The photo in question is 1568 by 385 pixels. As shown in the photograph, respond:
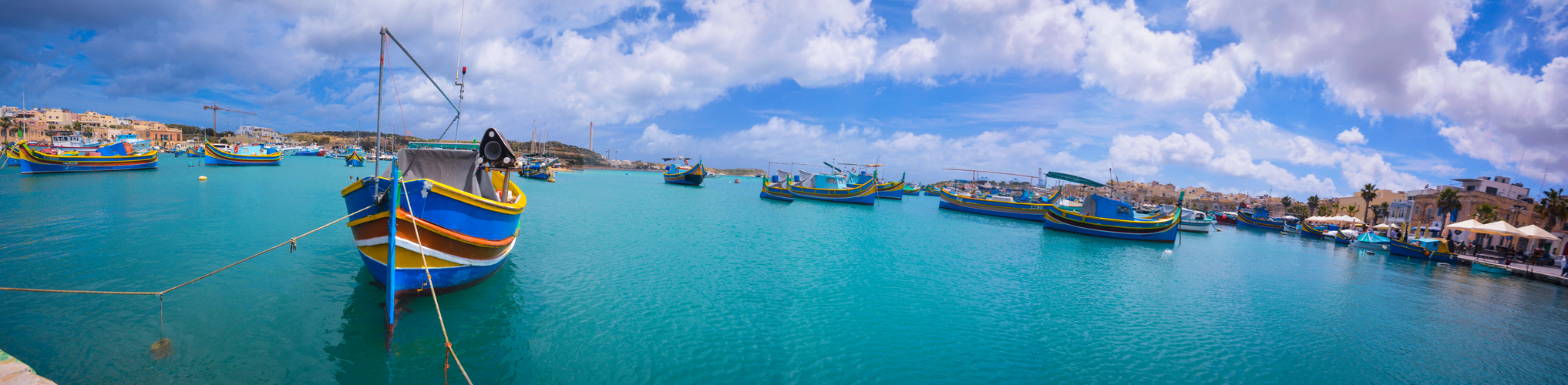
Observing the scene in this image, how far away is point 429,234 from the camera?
24.1ft

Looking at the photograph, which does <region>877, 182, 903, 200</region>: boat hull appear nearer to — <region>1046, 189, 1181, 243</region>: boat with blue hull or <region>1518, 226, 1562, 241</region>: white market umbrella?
<region>1046, 189, 1181, 243</region>: boat with blue hull

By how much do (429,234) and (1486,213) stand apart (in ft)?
180

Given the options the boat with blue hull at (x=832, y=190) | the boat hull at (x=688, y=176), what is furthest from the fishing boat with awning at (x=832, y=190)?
the boat hull at (x=688, y=176)

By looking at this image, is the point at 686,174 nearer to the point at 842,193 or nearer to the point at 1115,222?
the point at 842,193

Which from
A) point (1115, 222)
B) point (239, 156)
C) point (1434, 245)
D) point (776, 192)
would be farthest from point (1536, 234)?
point (239, 156)

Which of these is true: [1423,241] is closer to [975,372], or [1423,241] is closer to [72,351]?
[975,372]

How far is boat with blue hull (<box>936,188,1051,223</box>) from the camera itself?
38.2 m

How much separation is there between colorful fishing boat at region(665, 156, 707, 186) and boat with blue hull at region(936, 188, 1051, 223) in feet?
97.9

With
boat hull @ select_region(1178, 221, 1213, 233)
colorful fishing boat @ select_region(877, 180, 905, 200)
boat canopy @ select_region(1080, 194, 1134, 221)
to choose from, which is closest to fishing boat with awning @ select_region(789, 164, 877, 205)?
colorful fishing boat @ select_region(877, 180, 905, 200)

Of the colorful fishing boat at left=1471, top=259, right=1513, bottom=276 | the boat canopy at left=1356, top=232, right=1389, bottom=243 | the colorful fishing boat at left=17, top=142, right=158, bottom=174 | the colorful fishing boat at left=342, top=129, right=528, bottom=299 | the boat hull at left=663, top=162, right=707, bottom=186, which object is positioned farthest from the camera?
the boat hull at left=663, top=162, right=707, bottom=186

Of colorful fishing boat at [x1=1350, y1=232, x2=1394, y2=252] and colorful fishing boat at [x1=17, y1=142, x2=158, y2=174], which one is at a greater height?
colorful fishing boat at [x1=1350, y1=232, x2=1394, y2=252]

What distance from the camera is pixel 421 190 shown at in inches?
278

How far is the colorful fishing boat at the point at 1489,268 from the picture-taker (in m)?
21.4

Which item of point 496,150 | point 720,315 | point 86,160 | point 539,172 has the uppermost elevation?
point 496,150
